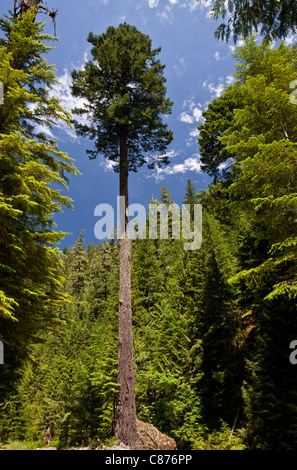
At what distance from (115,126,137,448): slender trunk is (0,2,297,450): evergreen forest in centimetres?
80

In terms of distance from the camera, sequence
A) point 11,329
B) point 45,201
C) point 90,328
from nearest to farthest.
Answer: point 11,329, point 45,201, point 90,328

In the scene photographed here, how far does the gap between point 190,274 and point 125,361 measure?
9433 mm

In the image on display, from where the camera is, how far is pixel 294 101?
20.8 ft

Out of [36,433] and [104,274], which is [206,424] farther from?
[104,274]

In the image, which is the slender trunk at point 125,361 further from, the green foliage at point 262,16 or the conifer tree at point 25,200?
the green foliage at point 262,16

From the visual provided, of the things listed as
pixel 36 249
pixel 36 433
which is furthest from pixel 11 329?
pixel 36 433

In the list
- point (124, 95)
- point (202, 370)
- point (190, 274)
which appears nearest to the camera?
point (124, 95)

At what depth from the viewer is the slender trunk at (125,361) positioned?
20.5 ft

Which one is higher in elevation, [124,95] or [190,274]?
[124,95]

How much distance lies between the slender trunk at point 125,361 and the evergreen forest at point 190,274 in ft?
2.62

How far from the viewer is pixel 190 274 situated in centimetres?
1555

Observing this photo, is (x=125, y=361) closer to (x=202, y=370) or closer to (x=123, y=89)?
(x=202, y=370)

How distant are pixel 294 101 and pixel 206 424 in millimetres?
14210

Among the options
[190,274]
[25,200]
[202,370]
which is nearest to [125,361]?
[25,200]
